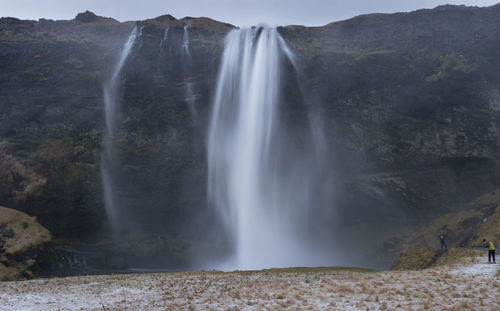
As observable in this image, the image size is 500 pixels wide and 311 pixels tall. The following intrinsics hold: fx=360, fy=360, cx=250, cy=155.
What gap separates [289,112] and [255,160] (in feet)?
20.9

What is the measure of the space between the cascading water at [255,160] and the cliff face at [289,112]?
1514mm

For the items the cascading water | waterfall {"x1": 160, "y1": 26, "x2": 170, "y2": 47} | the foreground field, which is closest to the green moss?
the foreground field

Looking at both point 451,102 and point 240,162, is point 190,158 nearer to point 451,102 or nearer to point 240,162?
point 240,162

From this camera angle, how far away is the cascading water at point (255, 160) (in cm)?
3534

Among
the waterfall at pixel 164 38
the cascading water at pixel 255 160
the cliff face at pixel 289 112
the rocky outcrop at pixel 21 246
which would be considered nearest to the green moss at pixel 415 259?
the cascading water at pixel 255 160

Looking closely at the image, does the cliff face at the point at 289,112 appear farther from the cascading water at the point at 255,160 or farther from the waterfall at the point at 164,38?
the cascading water at the point at 255,160

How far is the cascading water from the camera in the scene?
116 ft

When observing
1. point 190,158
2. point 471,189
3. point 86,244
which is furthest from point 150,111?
point 471,189

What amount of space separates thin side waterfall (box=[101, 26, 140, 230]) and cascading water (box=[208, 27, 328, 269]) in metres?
9.73

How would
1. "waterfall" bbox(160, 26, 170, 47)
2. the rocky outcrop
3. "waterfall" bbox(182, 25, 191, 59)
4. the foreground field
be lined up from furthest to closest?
"waterfall" bbox(160, 26, 170, 47) < "waterfall" bbox(182, 25, 191, 59) < the rocky outcrop < the foreground field

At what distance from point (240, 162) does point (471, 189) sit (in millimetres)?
23397

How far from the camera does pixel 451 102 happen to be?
35906mm

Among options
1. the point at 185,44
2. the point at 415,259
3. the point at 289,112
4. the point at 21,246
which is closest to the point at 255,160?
the point at 289,112

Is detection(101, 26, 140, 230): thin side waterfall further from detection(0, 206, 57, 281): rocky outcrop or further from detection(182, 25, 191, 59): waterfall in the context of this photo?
detection(0, 206, 57, 281): rocky outcrop
